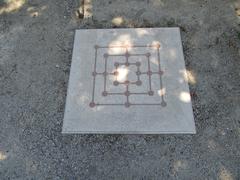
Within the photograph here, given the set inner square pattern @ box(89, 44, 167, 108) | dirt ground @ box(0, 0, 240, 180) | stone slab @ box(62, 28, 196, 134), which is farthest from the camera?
inner square pattern @ box(89, 44, 167, 108)

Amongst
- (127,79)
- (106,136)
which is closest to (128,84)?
(127,79)

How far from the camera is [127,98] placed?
12.9 feet

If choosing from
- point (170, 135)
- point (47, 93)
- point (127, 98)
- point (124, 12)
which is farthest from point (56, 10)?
point (170, 135)

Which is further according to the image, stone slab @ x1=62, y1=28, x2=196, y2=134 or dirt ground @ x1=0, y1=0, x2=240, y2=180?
stone slab @ x1=62, y1=28, x2=196, y2=134

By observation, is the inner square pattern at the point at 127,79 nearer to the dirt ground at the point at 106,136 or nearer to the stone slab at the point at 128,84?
the stone slab at the point at 128,84

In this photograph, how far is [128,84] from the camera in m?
4.02

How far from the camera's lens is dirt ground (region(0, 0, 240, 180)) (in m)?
3.58

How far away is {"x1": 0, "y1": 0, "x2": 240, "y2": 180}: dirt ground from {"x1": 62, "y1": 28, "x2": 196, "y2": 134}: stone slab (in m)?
0.10

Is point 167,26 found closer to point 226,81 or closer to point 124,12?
point 124,12

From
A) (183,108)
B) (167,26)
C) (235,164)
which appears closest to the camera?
(235,164)

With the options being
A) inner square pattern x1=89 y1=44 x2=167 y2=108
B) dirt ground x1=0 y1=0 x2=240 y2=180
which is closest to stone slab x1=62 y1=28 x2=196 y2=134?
inner square pattern x1=89 y1=44 x2=167 y2=108

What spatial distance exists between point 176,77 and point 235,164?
115 cm

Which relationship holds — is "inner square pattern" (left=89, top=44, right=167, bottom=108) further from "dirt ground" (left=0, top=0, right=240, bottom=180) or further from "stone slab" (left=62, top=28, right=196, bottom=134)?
"dirt ground" (left=0, top=0, right=240, bottom=180)

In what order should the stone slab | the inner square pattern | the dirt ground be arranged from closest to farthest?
the dirt ground < the stone slab < the inner square pattern
